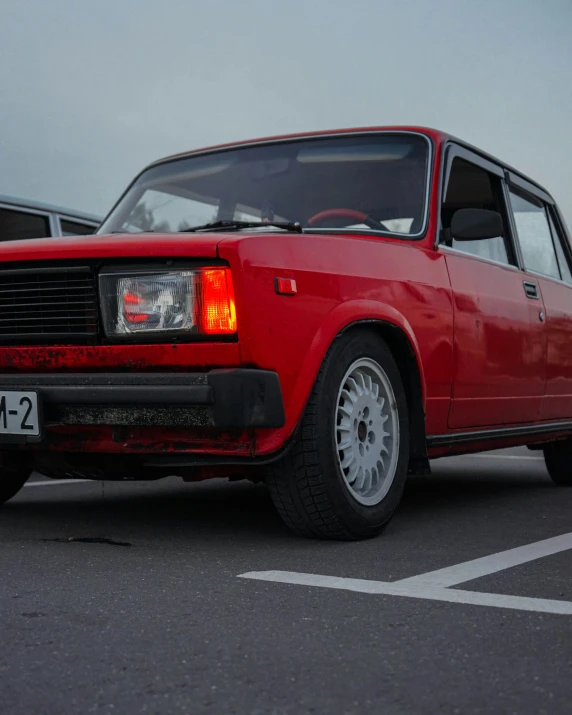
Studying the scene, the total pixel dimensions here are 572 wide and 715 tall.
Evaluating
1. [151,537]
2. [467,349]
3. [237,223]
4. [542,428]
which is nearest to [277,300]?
[237,223]

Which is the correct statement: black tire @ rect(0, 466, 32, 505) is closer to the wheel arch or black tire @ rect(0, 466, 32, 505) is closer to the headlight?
the headlight

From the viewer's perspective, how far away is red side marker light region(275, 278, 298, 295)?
11.8 ft

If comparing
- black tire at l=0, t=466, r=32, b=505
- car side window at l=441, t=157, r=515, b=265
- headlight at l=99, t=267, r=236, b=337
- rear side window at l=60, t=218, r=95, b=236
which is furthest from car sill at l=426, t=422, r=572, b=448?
rear side window at l=60, t=218, r=95, b=236

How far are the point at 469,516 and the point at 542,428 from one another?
1019 millimetres

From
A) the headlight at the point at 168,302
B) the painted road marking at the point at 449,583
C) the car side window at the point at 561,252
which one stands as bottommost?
the painted road marking at the point at 449,583

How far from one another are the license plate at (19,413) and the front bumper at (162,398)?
3 cm

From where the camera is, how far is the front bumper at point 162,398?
3.48 metres

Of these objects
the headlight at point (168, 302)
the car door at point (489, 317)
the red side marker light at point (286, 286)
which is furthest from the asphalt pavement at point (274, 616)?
the red side marker light at point (286, 286)

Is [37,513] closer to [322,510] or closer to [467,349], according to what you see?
[322,510]

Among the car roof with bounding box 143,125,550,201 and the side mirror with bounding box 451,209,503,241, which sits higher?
the car roof with bounding box 143,125,550,201

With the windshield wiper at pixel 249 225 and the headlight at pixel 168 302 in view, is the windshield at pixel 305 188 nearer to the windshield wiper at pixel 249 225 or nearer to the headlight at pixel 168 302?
the windshield wiper at pixel 249 225

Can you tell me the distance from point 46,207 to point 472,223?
474 centimetres

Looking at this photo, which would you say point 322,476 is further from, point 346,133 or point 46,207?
point 46,207

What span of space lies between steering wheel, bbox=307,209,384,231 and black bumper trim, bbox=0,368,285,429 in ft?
4.24
